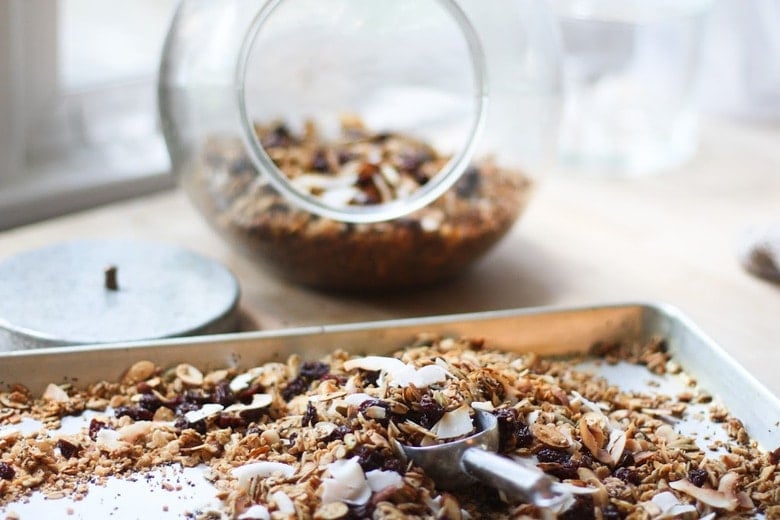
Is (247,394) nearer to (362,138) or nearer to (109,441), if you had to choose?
(109,441)

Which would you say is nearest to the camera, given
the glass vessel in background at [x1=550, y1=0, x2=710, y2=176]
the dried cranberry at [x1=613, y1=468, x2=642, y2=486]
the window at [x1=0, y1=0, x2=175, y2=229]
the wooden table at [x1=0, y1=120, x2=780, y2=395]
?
the dried cranberry at [x1=613, y1=468, x2=642, y2=486]

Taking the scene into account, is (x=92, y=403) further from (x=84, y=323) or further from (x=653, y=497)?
(x=653, y=497)

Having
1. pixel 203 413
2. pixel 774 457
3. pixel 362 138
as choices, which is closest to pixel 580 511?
pixel 774 457

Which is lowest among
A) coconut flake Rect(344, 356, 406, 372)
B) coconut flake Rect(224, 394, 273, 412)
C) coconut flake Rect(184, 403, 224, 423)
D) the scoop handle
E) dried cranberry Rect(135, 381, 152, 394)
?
coconut flake Rect(184, 403, 224, 423)

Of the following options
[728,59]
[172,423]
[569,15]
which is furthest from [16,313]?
[728,59]

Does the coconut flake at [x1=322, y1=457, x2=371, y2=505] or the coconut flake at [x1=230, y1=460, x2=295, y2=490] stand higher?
the coconut flake at [x1=322, y1=457, x2=371, y2=505]

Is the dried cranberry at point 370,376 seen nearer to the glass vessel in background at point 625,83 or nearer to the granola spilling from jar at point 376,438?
the granola spilling from jar at point 376,438

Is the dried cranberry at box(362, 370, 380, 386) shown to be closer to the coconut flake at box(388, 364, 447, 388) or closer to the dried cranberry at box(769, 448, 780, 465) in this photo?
the coconut flake at box(388, 364, 447, 388)

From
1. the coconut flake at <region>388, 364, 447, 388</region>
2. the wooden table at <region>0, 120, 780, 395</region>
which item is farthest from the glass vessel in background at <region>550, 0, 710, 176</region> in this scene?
the coconut flake at <region>388, 364, 447, 388</region>

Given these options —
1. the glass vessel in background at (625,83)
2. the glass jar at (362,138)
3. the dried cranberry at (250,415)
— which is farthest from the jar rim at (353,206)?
the glass vessel in background at (625,83)
